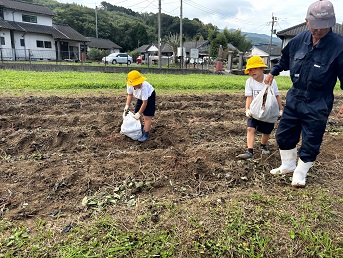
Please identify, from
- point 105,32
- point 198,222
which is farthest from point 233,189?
point 105,32

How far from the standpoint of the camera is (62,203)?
270 cm

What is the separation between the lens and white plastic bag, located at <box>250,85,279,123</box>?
338 centimetres

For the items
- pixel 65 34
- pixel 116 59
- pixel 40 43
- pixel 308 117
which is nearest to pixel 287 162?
pixel 308 117

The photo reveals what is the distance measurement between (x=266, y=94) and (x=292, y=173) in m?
1.00

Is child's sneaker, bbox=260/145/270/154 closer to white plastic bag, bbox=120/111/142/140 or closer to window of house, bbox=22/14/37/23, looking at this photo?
white plastic bag, bbox=120/111/142/140

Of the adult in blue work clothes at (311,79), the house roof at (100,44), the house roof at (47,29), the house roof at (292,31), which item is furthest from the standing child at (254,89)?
the house roof at (100,44)

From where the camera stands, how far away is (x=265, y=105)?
11.1 feet

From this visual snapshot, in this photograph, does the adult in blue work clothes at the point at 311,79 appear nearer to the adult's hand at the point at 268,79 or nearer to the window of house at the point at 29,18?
the adult's hand at the point at 268,79

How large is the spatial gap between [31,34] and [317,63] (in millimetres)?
31584

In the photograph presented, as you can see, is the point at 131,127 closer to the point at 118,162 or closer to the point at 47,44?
the point at 118,162

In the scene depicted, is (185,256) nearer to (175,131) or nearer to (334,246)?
(334,246)

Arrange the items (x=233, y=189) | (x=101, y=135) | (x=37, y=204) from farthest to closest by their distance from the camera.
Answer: (x=101, y=135) → (x=233, y=189) → (x=37, y=204)

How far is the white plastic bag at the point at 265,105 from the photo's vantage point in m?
3.38

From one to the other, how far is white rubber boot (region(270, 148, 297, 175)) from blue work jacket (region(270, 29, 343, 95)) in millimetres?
769
